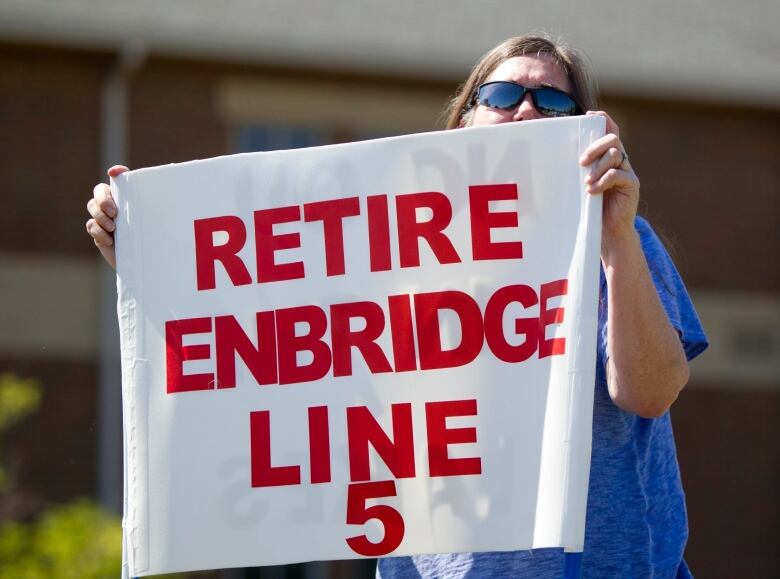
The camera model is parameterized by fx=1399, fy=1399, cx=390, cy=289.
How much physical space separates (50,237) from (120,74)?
1510mm

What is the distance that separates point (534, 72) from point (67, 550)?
17.8 ft

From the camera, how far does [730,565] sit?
1369 cm

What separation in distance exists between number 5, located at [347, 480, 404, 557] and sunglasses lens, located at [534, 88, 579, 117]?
2.71ft

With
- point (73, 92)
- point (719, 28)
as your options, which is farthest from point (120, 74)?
point (719, 28)

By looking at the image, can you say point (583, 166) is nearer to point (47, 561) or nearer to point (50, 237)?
point (47, 561)

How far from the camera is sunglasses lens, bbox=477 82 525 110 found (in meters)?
2.87

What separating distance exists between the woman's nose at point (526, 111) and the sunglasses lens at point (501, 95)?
1cm

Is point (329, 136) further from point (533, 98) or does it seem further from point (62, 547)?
point (533, 98)

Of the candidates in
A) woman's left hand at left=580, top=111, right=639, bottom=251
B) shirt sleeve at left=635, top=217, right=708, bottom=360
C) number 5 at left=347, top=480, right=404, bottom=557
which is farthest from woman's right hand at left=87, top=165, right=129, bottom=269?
shirt sleeve at left=635, top=217, right=708, bottom=360

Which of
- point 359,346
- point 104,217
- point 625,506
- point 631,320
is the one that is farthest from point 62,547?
point 631,320

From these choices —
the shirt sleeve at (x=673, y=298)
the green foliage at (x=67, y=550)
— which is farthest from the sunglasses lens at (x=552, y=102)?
the green foliage at (x=67, y=550)

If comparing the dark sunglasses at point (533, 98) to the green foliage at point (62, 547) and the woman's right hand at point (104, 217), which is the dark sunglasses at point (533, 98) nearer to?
the woman's right hand at point (104, 217)

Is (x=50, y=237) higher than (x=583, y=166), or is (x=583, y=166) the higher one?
(x=50, y=237)

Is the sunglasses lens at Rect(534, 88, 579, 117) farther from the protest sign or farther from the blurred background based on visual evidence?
the blurred background
